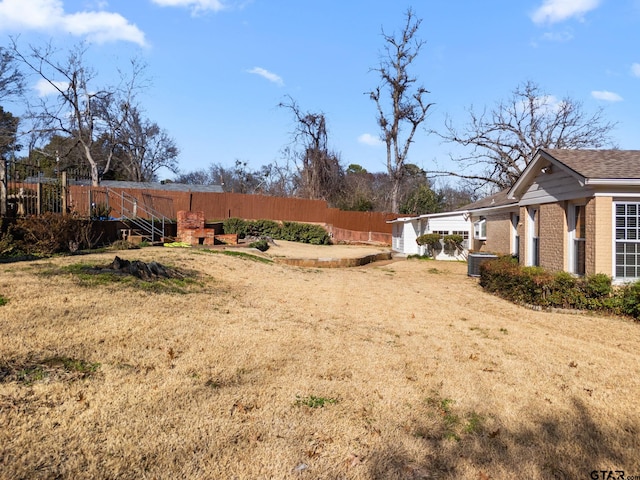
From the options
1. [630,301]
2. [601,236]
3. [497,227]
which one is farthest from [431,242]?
[630,301]

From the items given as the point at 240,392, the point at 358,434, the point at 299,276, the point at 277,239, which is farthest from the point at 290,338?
the point at 277,239

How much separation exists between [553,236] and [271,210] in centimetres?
2230

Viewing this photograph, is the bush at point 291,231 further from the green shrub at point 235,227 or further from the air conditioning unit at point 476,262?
the air conditioning unit at point 476,262

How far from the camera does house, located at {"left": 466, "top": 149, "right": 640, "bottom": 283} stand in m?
9.09

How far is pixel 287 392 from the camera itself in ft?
13.1

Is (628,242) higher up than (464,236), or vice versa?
(464,236)

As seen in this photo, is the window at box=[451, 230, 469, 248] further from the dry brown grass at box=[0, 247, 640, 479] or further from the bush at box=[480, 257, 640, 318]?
the dry brown grass at box=[0, 247, 640, 479]

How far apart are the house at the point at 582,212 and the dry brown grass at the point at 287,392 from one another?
244 cm

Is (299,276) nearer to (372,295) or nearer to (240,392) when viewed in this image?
(372,295)

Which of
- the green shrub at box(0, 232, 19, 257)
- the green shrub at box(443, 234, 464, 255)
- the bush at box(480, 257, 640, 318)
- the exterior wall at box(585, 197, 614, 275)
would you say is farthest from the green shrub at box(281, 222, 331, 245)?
the exterior wall at box(585, 197, 614, 275)

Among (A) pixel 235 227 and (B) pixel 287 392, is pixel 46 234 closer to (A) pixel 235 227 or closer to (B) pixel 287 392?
(B) pixel 287 392

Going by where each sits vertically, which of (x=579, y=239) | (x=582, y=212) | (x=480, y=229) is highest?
(x=582, y=212)

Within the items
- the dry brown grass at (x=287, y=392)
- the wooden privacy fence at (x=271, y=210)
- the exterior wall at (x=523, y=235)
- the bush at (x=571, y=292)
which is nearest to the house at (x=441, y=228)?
the wooden privacy fence at (x=271, y=210)

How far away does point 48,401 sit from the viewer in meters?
3.29
